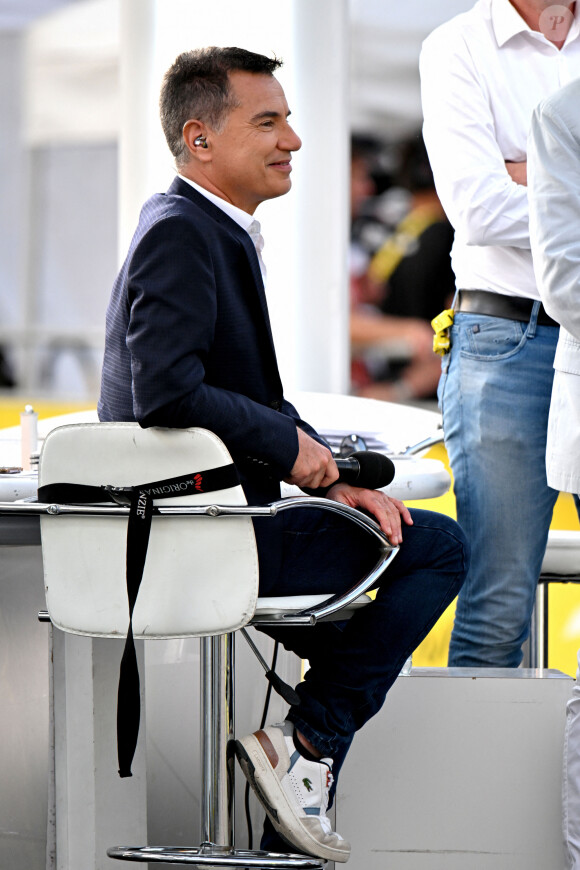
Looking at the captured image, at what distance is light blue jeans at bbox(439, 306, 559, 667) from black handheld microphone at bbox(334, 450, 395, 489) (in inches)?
16.3

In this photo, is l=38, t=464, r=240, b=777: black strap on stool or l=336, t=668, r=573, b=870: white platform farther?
l=336, t=668, r=573, b=870: white platform

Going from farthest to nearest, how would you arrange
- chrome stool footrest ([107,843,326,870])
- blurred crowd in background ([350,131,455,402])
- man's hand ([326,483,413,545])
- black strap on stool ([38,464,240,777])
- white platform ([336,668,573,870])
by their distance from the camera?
blurred crowd in background ([350,131,455,402]) < white platform ([336,668,573,870]) < man's hand ([326,483,413,545]) < chrome stool footrest ([107,843,326,870]) < black strap on stool ([38,464,240,777])

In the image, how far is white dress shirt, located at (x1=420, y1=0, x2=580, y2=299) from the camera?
2246mm

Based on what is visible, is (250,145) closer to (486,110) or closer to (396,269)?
(486,110)

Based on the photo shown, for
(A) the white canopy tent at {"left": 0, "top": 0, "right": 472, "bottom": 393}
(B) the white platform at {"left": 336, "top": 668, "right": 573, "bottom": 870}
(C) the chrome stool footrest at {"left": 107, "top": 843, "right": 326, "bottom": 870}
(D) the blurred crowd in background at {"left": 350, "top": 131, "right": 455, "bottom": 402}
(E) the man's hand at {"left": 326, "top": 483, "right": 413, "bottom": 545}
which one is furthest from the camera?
(A) the white canopy tent at {"left": 0, "top": 0, "right": 472, "bottom": 393}

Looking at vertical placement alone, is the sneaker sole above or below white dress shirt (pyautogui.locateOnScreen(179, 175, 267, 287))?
below

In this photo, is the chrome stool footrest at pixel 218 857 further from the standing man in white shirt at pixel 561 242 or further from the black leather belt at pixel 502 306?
the black leather belt at pixel 502 306

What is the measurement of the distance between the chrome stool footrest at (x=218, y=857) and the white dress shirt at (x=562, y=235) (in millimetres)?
720

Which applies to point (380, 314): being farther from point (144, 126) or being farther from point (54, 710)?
point (54, 710)

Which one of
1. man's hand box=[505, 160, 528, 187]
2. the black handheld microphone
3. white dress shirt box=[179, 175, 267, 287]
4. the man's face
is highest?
man's hand box=[505, 160, 528, 187]

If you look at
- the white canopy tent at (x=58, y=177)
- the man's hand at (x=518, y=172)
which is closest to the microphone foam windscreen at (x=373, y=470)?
the man's hand at (x=518, y=172)

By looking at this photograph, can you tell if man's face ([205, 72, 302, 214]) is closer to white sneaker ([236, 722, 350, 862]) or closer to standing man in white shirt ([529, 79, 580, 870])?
standing man in white shirt ([529, 79, 580, 870])

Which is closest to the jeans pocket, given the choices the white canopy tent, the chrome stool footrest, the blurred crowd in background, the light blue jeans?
the light blue jeans

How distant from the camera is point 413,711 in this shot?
215 centimetres
